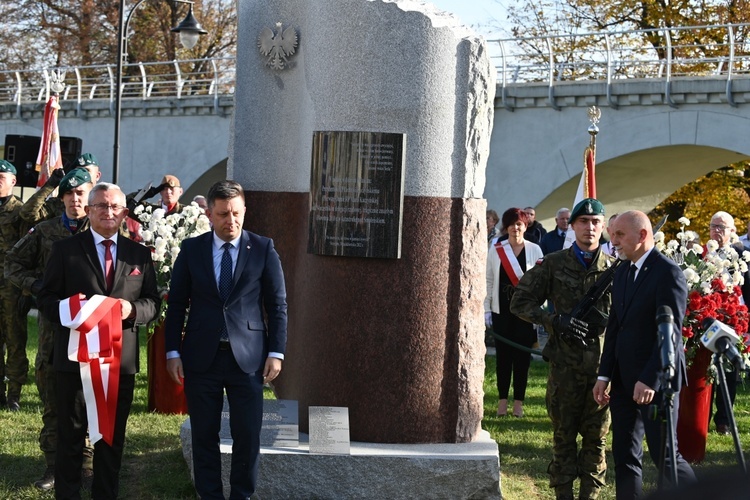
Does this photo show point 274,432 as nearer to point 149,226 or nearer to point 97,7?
point 149,226

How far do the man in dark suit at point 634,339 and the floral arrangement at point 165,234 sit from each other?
177 inches

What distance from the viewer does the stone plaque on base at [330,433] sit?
23.3 feet

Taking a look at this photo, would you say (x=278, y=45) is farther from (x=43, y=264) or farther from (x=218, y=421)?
(x=218, y=421)

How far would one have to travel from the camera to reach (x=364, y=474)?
7086mm

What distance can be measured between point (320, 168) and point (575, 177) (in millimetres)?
20012

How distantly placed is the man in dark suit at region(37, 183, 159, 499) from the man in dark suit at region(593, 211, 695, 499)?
2664 mm

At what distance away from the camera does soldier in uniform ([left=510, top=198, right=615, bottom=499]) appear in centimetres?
743

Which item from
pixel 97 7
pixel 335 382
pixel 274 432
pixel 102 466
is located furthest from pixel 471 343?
pixel 97 7

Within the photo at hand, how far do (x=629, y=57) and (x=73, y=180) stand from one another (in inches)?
929

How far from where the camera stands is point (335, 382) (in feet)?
24.4

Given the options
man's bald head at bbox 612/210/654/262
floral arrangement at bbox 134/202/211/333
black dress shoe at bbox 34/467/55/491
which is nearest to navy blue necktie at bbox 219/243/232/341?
black dress shoe at bbox 34/467/55/491

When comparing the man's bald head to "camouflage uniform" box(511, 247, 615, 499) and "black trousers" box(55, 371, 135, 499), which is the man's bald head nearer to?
"camouflage uniform" box(511, 247, 615, 499)

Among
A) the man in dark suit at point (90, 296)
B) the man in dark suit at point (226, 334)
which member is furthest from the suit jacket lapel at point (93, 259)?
the man in dark suit at point (226, 334)

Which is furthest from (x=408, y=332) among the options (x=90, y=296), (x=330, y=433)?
(x=90, y=296)
